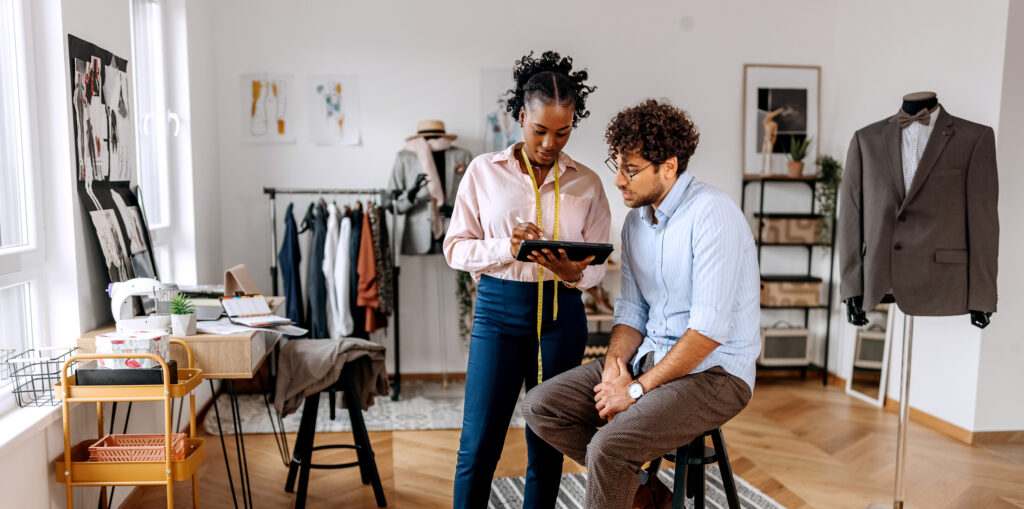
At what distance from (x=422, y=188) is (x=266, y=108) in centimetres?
110

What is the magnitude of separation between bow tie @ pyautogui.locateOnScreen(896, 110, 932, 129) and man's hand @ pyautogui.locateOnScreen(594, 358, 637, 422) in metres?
1.85

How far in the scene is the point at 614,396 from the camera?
6.15 ft

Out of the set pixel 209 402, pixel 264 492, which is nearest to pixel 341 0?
pixel 209 402

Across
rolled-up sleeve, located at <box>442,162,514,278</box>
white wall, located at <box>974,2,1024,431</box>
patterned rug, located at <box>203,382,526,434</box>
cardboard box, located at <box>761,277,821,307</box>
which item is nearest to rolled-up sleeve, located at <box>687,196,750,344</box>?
rolled-up sleeve, located at <box>442,162,514,278</box>

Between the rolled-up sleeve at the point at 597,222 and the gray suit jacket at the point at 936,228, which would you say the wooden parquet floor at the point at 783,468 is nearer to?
the gray suit jacket at the point at 936,228

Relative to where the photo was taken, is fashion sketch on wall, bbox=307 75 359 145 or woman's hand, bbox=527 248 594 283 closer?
woman's hand, bbox=527 248 594 283

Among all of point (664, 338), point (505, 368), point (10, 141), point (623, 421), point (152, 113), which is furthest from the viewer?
point (152, 113)

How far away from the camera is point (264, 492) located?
120 inches

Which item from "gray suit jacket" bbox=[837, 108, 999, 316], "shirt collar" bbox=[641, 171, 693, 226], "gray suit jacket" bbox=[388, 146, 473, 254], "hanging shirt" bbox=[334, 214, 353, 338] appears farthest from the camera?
"gray suit jacket" bbox=[388, 146, 473, 254]

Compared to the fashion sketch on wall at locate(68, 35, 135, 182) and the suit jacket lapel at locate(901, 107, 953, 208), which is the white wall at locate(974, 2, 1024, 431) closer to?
the suit jacket lapel at locate(901, 107, 953, 208)

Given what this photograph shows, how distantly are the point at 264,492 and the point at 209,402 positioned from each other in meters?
1.27

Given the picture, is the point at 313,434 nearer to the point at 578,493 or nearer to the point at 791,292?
the point at 578,493

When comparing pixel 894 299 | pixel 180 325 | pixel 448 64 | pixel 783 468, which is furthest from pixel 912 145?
pixel 180 325

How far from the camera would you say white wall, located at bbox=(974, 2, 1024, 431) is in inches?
141
